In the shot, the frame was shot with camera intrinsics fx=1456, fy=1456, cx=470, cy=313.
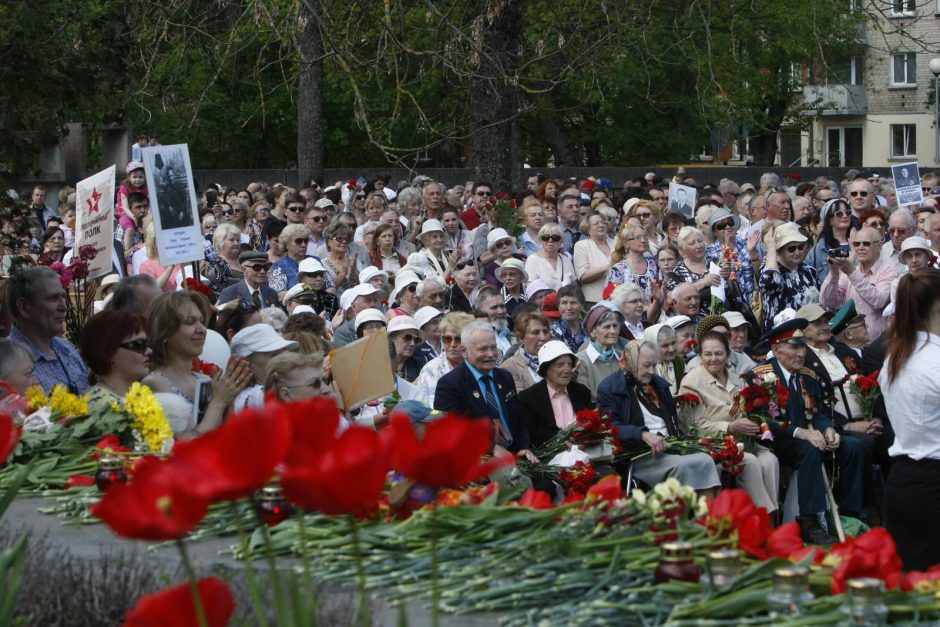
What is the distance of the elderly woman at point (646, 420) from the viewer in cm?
927

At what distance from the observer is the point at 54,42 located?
8211mm

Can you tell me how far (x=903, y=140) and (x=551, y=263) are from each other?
51925 mm

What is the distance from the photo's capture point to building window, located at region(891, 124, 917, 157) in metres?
60.6

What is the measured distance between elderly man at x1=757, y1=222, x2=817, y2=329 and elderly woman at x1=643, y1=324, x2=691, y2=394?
79.0 inches

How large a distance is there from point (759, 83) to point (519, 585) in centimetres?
2811

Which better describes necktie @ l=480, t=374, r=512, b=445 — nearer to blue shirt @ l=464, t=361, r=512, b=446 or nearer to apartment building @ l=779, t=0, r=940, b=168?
blue shirt @ l=464, t=361, r=512, b=446

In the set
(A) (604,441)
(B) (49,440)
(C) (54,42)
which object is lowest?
(A) (604,441)

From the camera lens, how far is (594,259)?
1315 centimetres

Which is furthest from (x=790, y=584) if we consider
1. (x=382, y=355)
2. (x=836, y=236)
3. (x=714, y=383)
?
(x=836, y=236)

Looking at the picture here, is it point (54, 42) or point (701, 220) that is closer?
point (54, 42)

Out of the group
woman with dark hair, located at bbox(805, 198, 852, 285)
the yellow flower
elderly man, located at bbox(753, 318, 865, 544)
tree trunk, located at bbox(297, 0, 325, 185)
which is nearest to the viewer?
the yellow flower

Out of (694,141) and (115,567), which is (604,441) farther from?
(694,141)

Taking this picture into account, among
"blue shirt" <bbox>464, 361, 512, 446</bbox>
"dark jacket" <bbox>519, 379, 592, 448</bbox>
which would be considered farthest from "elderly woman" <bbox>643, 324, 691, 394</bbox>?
"blue shirt" <bbox>464, 361, 512, 446</bbox>

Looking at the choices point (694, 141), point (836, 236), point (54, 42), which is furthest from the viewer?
point (694, 141)
